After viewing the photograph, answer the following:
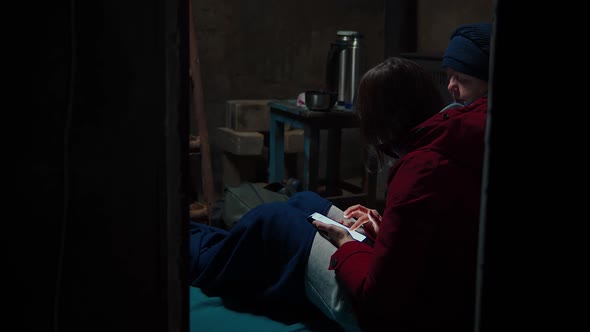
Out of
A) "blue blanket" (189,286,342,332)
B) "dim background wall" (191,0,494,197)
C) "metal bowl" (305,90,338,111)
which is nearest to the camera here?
"blue blanket" (189,286,342,332)

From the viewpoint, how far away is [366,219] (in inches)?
80.5

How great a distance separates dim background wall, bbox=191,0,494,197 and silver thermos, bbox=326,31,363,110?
74 cm

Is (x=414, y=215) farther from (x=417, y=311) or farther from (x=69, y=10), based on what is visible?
(x=69, y=10)

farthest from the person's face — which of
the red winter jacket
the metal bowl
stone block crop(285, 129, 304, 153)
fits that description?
stone block crop(285, 129, 304, 153)

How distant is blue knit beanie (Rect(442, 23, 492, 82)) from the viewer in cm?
178

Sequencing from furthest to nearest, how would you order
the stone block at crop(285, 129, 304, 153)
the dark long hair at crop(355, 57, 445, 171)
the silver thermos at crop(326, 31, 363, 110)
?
the stone block at crop(285, 129, 304, 153)
the silver thermos at crop(326, 31, 363, 110)
the dark long hair at crop(355, 57, 445, 171)

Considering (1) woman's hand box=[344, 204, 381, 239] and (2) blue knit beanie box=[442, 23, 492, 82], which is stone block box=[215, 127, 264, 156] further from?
(2) blue knit beanie box=[442, 23, 492, 82]

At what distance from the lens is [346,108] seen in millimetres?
3604

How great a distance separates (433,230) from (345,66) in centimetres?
230

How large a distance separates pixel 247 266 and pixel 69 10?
1.26 metres

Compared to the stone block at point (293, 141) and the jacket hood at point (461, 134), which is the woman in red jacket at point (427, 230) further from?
the stone block at point (293, 141)

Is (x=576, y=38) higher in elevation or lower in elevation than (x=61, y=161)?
higher

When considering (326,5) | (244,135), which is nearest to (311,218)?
(244,135)

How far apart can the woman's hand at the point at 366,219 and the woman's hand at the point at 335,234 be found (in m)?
0.15
